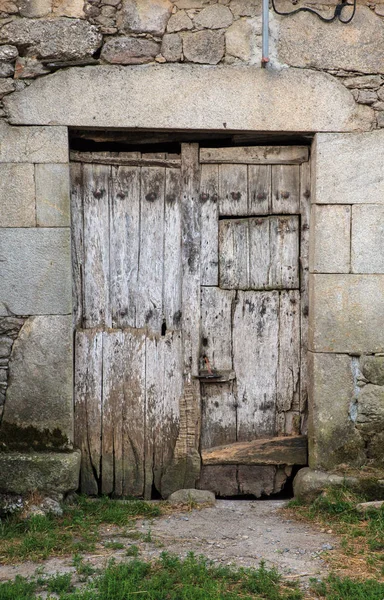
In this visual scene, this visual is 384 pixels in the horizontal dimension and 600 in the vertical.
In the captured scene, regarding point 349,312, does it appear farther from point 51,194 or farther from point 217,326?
point 51,194

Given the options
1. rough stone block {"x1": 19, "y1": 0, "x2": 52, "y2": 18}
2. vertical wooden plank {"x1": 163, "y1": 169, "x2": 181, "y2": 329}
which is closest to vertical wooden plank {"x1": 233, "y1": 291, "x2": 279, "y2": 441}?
vertical wooden plank {"x1": 163, "y1": 169, "x2": 181, "y2": 329}

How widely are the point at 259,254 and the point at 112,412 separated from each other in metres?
1.41

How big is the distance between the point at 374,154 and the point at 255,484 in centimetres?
229

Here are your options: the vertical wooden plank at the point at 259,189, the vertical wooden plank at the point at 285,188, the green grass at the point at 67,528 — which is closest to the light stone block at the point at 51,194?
the vertical wooden plank at the point at 259,189

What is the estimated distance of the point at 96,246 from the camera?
4.48 m

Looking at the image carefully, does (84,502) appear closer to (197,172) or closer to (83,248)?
(83,248)

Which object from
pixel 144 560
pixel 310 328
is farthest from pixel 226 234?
pixel 144 560

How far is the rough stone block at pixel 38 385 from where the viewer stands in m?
4.25

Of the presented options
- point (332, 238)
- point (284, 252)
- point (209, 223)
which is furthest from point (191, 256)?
point (332, 238)

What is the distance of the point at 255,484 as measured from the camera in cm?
465

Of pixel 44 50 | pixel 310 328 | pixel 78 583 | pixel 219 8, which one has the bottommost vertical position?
pixel 78 583

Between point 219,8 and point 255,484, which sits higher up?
point 219,8

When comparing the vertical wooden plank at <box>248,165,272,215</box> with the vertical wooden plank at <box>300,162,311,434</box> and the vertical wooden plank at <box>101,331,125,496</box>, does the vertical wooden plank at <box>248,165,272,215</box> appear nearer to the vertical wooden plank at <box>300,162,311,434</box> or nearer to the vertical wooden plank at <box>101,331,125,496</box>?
the vertical wooden plank at <box>300,162,311,434</box>

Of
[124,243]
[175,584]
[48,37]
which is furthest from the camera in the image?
[124,243]
